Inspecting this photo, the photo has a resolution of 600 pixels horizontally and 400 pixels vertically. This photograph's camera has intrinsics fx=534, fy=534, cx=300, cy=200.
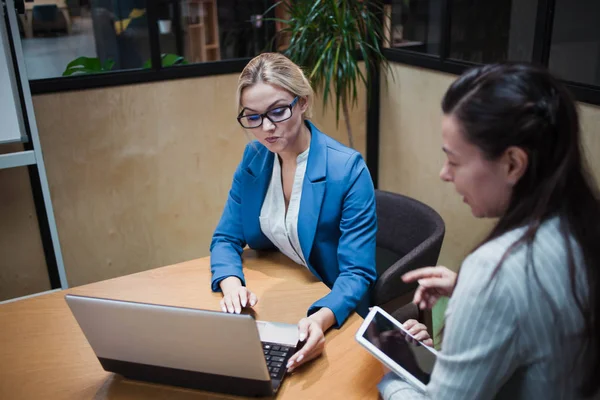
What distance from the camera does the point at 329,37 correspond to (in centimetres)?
281

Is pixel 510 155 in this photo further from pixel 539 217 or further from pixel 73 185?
pixel 73 185

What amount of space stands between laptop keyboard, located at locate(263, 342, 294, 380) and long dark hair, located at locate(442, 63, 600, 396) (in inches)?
21.8

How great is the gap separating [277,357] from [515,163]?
0.66 meters

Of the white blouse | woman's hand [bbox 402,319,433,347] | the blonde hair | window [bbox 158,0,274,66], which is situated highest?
window [bbox 158,0,274,66]

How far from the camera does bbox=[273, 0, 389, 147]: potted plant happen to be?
2770 mm

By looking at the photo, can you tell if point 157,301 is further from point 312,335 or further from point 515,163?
point 515,163

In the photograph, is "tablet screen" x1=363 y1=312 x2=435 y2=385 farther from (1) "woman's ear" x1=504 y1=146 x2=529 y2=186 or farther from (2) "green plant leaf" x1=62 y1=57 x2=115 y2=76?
(2) "green plant leaf" x1=62 y1=57 x2=115 y2=76

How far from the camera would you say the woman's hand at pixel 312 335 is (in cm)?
115

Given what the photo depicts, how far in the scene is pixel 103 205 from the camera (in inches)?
112

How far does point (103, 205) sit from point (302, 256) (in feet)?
5.30

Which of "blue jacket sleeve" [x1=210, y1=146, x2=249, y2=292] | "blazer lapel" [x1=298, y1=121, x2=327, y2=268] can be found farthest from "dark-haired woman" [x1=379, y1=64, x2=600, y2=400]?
"blue jacket sleeve" [x1=210, y1=146, x2=249, y2=292]

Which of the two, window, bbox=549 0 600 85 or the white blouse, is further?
window, bbox=549 0 600 85

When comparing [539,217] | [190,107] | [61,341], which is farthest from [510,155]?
[190,107]

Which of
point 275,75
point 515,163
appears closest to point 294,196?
point 275,75
